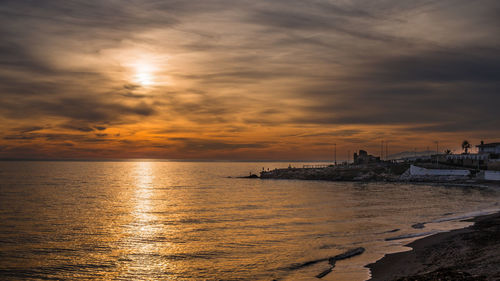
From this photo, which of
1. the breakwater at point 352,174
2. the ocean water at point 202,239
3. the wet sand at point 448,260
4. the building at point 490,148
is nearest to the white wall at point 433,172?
the breakwater at point 352,174

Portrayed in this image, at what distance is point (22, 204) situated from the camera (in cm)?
6241

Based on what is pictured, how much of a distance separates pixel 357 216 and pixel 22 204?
52968mm

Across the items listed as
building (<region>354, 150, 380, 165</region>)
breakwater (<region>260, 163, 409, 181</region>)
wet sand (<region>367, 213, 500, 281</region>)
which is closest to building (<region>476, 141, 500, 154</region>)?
building (<region>354, 150, 380, 165</region>)

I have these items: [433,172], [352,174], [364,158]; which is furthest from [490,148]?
[352,174]

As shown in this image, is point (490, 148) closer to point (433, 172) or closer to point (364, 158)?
point (364, 158)

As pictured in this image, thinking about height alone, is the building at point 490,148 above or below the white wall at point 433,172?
above

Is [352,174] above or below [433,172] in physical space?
below

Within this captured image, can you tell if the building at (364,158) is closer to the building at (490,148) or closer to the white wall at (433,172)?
the white wall at (433,172)

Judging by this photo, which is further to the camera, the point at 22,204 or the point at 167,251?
the point at 22,204

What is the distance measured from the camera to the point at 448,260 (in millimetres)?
23141

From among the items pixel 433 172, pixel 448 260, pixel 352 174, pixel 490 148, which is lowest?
pixel 448 260

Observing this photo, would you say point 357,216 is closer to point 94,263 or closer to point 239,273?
point 239,273

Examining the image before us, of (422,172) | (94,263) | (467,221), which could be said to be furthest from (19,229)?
(422,172)

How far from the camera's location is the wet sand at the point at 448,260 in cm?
1748
